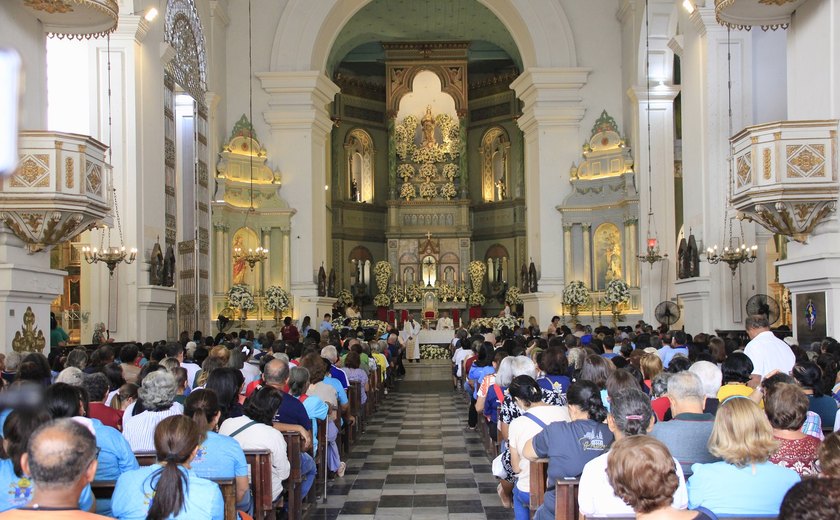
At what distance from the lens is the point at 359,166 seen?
113 ft

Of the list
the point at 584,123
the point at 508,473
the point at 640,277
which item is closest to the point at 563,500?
the point at 508,473

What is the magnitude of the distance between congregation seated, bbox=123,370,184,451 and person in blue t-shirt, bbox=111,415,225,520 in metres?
1.50

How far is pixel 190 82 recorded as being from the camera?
19.9 meters

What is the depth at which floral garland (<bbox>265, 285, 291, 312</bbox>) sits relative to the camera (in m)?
22.5

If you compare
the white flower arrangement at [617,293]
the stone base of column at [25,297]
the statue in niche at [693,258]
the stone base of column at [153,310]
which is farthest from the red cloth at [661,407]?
the white flower arrangement at [617,293]

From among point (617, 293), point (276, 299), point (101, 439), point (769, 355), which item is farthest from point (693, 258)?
point (101, 439)

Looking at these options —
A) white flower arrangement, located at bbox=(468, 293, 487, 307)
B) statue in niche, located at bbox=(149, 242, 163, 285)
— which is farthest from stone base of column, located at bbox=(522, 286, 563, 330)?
statue in niche, located at bbox=(149, 242, 163, 285)

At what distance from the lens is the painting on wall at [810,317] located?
11281 millimetres

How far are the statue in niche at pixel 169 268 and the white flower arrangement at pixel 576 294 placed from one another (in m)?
10.3

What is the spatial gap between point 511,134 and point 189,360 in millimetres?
24425

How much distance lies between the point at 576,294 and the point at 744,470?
18.8m

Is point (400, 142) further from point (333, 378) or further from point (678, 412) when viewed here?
point (678, 412)

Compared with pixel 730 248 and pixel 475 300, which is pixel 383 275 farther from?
pixel 730 248

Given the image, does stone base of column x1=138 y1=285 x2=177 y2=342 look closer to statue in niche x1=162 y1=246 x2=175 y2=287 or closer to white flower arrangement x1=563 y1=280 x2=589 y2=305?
statue in niche x1=162 y1=246 x2=175 y2=287
